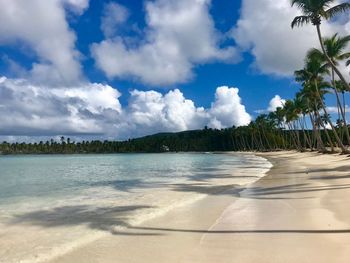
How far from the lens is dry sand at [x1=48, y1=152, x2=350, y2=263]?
7.18 metres

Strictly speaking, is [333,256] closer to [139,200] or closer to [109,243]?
[109,243]

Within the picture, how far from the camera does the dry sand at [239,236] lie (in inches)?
283

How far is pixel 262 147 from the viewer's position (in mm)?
141125

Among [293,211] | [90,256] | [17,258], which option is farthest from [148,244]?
[293,211]

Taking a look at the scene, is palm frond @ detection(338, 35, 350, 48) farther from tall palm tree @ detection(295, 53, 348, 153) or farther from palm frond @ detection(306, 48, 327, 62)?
tall palm tree @ detection(295, 53, 348, 153)

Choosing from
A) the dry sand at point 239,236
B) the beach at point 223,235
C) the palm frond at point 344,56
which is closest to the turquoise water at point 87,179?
the beach at point 223,235

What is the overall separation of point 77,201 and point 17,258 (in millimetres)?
9382

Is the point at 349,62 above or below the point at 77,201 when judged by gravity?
above

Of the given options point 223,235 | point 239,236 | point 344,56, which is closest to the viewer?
point 239,236

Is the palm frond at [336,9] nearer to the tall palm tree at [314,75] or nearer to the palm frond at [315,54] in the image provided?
the palm frond at [315,54]

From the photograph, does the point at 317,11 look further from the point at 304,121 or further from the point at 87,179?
the point at 304,121

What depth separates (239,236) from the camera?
28.2 feet

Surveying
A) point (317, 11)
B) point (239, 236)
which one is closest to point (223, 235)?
point (239, 236)

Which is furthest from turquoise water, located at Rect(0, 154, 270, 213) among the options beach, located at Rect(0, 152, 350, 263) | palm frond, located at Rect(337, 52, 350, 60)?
palm frond, located at Rect(337, 52, 350, 60)
